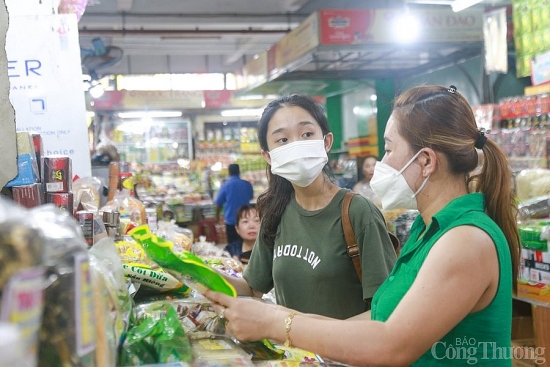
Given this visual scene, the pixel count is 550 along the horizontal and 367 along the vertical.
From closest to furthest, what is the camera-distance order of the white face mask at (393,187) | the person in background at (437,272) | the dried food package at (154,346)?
the dried food package at (154,346)
the person in background at (437,272)
the white face mask at (393,187)

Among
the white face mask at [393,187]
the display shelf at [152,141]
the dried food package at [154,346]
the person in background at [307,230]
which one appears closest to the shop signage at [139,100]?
the display shelf at [152,141]

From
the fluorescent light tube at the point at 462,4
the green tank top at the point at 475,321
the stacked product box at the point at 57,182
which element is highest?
the fluorescent light tube at the point at 462,4

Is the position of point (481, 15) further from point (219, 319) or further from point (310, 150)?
point (219, 319)

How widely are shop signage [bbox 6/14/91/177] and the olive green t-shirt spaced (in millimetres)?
1284

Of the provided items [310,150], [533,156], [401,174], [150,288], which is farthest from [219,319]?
[533,156]

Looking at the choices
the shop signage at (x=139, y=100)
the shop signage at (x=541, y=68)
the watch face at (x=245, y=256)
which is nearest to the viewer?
the watch face at (x=245, y=256)

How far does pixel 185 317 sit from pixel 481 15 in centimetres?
712

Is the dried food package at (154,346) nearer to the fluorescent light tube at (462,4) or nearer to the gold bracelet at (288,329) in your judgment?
the gold bracelet at (288,329)

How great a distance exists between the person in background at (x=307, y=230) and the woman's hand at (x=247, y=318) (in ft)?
2.06

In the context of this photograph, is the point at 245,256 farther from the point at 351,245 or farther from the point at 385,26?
the point at 385,26

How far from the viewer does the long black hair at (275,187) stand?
2.21 meters

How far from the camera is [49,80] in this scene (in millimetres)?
2600

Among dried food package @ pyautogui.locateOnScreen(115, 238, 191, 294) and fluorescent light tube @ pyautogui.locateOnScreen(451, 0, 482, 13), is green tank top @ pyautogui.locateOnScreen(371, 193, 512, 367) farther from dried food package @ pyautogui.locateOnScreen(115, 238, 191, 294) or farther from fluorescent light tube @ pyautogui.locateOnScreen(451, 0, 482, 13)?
fluorescent light tube @ pyautogui.locateOnScreen(451, 0, 482, 13)

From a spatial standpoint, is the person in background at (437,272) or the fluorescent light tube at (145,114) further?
the fluorescent light tube at (145,114)
